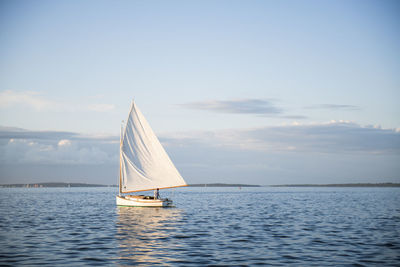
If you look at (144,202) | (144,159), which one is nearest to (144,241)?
(144,159)

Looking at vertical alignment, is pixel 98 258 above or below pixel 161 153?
below

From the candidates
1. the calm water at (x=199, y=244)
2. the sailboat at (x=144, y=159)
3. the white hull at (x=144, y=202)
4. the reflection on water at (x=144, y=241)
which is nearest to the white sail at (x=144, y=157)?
the sailboat at (x=144, y=159)

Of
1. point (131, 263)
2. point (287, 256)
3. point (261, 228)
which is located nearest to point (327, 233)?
point (261, 228)

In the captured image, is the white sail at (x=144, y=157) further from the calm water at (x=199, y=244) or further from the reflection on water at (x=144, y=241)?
the calm water at (x=199, y=244)

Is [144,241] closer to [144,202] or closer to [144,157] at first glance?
[144,157]

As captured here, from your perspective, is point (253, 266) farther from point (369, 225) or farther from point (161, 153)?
point (161, 153)

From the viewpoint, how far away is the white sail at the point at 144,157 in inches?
2307

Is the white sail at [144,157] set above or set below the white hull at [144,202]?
above

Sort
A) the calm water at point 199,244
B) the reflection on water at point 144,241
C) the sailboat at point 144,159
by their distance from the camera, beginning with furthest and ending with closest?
the sailboat at point 144,159 < the reflection on water at point 144,241 < the calm water at point 199,244

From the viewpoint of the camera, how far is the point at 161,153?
192 feet

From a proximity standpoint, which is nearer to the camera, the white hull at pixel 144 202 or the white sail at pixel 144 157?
the white sail at pixel 144 157

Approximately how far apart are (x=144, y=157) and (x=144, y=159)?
1.02 ft

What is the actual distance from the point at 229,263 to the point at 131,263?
5.32 m

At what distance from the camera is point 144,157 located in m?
58.7
